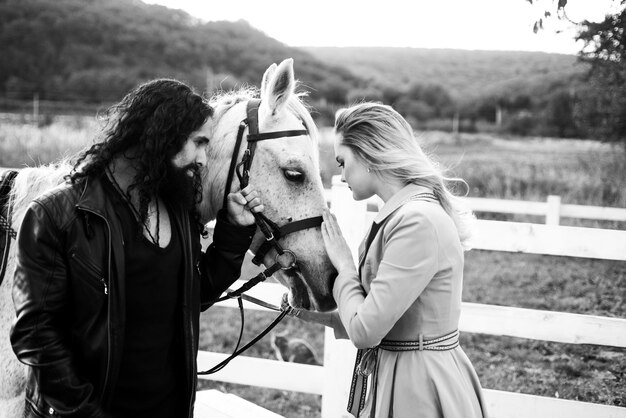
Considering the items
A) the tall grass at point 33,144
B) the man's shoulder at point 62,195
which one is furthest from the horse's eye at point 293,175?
the tall grass at point 33,144

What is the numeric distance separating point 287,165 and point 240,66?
73.7 m

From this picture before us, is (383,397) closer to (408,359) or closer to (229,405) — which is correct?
(408,359)

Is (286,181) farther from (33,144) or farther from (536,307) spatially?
(33,144)

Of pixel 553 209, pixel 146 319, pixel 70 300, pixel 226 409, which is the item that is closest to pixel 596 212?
pixel 553 209

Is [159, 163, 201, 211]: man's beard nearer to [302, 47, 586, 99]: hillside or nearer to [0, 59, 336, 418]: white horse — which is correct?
[0, 59, 336, 418]: white horse

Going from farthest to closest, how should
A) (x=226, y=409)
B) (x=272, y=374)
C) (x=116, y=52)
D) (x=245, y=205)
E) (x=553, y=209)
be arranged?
(x=116, y=52)
(x=553, y=209)
(x=272, y=374)
(x=226, y=409)
(x=245, y=205)

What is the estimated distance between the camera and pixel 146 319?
202 cm

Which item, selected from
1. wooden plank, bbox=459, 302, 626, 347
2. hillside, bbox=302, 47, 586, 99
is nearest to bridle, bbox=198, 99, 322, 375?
wooden plank, bbox=459, 302, 626, 347

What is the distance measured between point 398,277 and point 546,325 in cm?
214

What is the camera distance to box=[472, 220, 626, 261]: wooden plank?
372 centimetres

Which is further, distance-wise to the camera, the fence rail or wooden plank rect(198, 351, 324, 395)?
the fence rail

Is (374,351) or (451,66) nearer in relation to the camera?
(374,351)

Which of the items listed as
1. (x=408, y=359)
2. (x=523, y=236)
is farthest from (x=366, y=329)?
(x=523, y=236)

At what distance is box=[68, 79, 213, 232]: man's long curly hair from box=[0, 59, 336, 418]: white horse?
0.52m
